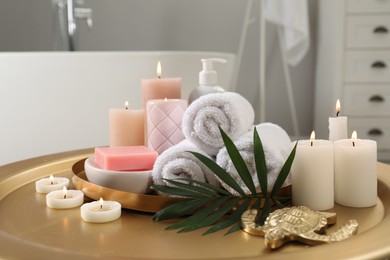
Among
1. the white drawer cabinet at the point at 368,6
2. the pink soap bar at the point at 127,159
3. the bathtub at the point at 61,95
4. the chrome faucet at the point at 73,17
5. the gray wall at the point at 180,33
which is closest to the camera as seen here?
the pink soap bar at the point at 127,159

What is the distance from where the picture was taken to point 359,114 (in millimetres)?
2887

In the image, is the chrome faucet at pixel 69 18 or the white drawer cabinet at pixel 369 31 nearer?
the white drawer cabinet at pixel 369 31

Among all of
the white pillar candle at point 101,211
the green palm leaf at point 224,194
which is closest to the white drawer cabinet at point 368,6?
the green palm leaf at point 224,194

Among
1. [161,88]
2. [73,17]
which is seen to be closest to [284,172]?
[161,88]

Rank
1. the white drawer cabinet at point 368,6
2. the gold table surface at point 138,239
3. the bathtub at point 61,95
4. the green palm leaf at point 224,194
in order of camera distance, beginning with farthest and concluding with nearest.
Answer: the white drawer cabinet at point 368,6
the bathtub at point 61,95
the green palm leaf at point 224,194
the gold table surface at point 138,239

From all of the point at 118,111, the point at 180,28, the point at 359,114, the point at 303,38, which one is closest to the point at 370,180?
the point at 118,111

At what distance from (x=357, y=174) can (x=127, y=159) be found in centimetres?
36

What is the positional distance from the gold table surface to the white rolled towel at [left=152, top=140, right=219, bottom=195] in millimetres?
71

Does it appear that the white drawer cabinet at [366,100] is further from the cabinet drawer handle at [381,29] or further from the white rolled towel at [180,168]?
the white rolled towel at [180,168]

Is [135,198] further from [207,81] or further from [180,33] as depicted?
[180,33]

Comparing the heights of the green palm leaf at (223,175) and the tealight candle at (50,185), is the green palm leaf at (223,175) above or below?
above

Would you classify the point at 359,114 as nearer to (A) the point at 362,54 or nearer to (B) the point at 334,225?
(A) the point at 362,54

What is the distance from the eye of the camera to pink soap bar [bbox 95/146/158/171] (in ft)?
2.67

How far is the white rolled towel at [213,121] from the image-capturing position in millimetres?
814
